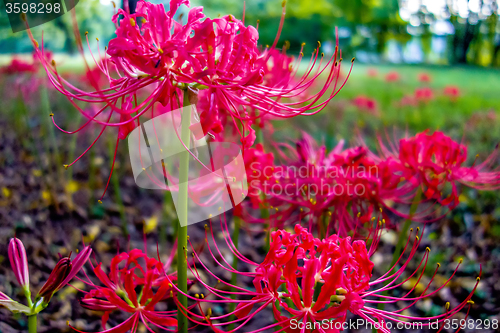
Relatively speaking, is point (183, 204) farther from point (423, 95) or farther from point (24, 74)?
point (423, 95)

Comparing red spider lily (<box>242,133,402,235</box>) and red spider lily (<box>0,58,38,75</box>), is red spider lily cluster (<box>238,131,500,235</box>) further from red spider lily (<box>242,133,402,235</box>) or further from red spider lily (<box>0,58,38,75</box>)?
red spider lily (<box>0,58,38,75</box>)

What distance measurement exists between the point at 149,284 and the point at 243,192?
0.43 m

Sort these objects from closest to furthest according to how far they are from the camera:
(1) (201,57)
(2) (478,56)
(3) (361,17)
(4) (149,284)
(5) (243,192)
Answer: (1) (201,57) → (4) (149,284) → (5) (243,192) → (2) (478,56) → (3) (361,17)

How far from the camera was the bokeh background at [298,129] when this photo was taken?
6.63 feet

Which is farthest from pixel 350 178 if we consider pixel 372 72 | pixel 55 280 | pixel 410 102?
pixel 372 72

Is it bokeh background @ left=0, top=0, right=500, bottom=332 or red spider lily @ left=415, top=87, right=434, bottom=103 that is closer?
bokeh background @ left=0, top=0, right=500, bottom=332

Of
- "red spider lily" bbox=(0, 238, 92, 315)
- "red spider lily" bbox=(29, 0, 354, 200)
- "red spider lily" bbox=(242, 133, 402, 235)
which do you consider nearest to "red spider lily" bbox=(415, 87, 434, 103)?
"red spider lily" bbox=(242, 133, 402, 235)

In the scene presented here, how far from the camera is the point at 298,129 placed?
2529 mm

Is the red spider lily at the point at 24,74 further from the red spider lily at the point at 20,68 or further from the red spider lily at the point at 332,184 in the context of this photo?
the red spider lily at the point at 332,184

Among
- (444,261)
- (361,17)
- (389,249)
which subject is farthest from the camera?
(361,17)

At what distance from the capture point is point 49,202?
2355 mm

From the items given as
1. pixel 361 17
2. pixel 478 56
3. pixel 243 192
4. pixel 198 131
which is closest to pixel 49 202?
pixel 243 192

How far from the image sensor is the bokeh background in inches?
79.5

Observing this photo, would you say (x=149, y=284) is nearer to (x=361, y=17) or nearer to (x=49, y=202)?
(x=49, y=202)
